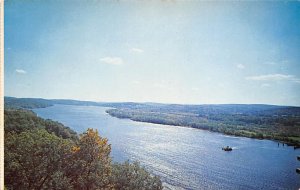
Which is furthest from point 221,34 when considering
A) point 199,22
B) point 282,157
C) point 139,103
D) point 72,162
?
point 72,162

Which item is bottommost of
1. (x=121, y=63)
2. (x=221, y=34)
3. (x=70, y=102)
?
(x=70, y=102)

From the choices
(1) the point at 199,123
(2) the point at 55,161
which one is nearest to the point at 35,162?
(2) the point at 55,161

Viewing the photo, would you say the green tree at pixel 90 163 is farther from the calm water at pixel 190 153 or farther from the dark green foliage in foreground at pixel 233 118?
the dark green foliage in foreground at pixel 233 118

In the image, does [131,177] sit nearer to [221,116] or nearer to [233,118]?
[221,116]

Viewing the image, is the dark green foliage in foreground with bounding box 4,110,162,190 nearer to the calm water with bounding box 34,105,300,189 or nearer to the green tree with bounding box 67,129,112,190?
the green tree with bounding box 67,129,112,190

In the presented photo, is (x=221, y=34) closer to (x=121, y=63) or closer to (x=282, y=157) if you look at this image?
(x=121, y=63)
